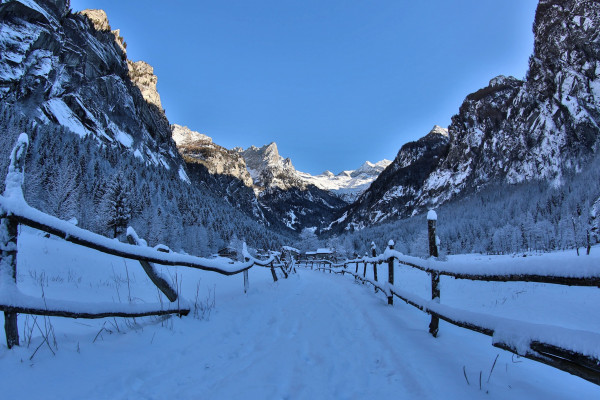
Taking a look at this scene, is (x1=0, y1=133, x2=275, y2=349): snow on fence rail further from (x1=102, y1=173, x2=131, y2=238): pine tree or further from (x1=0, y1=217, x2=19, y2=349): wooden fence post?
(x1=102, y1=173, x2=131, y2=238): pine tree

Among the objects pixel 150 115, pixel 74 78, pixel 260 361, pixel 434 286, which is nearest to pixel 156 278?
pixel 260 361

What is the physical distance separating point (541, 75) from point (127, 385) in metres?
201

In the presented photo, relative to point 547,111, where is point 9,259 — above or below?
below

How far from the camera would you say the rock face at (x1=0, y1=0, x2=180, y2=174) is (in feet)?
306

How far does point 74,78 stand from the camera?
118500 millimetres

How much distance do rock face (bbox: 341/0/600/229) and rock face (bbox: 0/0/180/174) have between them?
185 metres

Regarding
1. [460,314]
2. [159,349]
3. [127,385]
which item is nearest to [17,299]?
[127,385]

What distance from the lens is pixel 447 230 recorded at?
97000 millimetres

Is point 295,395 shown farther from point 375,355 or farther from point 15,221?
point 15,221

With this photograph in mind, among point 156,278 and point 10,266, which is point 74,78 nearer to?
point 156,278

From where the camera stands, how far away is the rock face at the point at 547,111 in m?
121

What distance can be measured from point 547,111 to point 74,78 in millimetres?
213452

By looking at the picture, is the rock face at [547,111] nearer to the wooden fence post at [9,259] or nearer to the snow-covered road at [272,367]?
the snow-covered road at [272,367]

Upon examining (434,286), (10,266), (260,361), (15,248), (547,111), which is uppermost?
(547,111)
